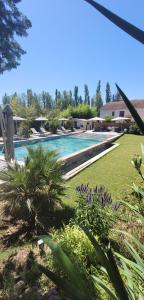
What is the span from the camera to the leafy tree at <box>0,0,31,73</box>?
597 cm

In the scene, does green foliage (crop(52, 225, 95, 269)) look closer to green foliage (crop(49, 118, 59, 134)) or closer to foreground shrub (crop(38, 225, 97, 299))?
foreground shrub (crop(38, 225, 97, 299))

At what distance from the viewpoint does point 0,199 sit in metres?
4.65

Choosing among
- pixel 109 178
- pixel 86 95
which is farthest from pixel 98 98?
pixel 109 178

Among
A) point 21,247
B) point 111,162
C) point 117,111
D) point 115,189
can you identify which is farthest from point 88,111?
point 21,247

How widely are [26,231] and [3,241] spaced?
1.59 ft

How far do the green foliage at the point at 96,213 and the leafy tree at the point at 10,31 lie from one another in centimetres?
477

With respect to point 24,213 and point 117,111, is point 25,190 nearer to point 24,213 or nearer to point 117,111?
point 24,213

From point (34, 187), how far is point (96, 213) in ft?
5.02

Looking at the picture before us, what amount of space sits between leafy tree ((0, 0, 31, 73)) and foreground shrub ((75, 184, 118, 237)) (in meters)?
4.74

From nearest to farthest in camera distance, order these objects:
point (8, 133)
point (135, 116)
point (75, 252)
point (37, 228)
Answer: point (135, 116), point (75, 252), point (37, 228), point (8, 133)

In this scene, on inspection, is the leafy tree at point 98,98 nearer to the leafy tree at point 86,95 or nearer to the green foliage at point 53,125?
the leafy tree at point 86,95

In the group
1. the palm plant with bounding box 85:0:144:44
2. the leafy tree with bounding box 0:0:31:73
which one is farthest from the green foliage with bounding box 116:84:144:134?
the leafy tree with bounding box 0:0:31:73

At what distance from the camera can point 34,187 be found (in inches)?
187

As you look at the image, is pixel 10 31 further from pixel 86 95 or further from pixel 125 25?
pixel 86 95
